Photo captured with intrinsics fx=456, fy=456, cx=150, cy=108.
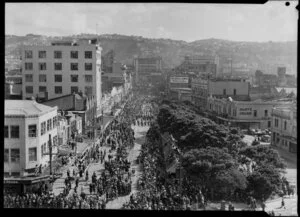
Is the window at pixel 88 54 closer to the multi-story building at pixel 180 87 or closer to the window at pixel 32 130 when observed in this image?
the multi-story building at pixel 180 87

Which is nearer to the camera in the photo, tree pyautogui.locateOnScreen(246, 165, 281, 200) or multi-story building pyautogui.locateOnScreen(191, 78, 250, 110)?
tree pyautogui.locateOnScreen(246, 165, 281, 200)

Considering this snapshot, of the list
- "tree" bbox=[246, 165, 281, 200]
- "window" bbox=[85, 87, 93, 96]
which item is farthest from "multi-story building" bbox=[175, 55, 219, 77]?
"tree" bbox=[246, 165, 281, 200]

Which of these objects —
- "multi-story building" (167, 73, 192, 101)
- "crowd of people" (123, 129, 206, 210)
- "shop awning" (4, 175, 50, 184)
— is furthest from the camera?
"multi-story building" (167, 73, 192, 101)

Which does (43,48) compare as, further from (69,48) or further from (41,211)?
(41,211)

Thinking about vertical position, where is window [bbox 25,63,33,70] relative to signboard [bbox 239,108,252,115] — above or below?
above

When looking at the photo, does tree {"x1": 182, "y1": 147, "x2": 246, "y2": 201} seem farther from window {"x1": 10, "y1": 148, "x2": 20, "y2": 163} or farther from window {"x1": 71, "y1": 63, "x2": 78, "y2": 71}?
window {"x1": 71, "y1": 63, "x2": 78, "y2": 71}

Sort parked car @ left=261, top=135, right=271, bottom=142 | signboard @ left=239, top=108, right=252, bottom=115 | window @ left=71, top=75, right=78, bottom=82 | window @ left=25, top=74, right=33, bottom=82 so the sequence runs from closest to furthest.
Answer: parked car @ left=261, top=135, right=271, bottom=142
window @ left=25, top=74, right=33, bottom=82
window @ left=71, top=75, right=78, bottom=82
signboard @ left=239, top=108, right=252, bottom=115

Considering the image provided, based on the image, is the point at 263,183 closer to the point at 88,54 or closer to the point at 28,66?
the point at 88,54

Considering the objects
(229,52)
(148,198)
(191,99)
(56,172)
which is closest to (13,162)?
(56,172)

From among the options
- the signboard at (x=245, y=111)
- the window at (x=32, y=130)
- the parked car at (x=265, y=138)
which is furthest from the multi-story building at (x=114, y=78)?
the window at (x=32, y=130)
